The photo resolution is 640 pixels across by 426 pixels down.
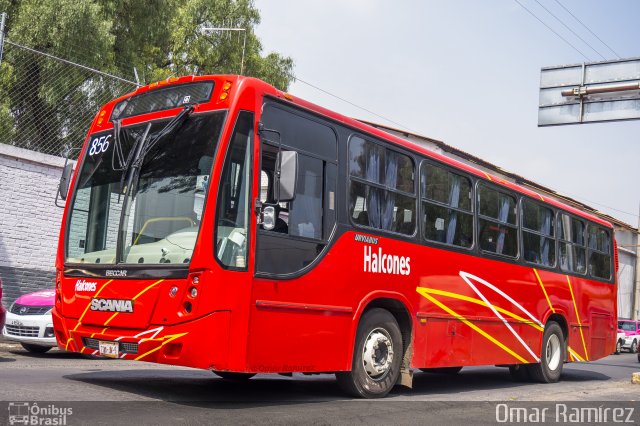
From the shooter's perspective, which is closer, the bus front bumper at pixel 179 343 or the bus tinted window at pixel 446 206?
the bus front bumper at pixel 179 343

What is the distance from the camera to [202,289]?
22.5 ft

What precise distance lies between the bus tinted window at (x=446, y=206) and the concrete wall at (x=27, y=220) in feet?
33.0

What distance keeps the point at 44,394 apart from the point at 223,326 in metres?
1.85

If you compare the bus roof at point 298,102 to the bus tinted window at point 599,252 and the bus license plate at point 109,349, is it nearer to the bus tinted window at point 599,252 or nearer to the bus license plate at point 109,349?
the bus license plate at point 109,349

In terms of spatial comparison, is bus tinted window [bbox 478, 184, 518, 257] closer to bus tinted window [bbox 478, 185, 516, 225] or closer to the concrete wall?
bus tinted window [bbox 478, 185, 516, 225]

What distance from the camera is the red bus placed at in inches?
278

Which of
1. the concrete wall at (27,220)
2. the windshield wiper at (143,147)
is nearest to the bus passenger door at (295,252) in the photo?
the windshield wiper at (143,147)

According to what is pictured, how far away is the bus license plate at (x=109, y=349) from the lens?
732 cm

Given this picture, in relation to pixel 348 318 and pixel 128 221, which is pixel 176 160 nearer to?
pixel 128 221

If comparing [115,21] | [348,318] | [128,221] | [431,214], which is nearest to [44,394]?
[128,221]

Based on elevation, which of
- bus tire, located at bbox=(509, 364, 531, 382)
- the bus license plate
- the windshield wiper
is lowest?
bus tire, located at bbox=(509, 364, 531, 382)

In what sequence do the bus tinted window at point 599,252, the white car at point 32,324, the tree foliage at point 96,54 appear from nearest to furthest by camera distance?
1. the white car at point 32,324
2. the bus tinted window at point 599,252
3. the tree foliage at point 96,54

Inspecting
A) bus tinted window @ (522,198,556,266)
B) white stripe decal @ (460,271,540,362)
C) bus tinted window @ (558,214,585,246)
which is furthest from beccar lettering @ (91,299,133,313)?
bus tinted window @ (558,214,585,246)

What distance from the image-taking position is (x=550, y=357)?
43.1ft
